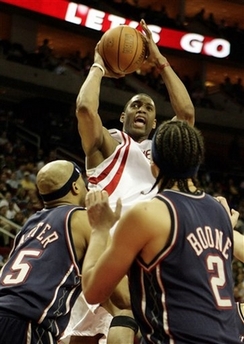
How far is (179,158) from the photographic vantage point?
2.65m

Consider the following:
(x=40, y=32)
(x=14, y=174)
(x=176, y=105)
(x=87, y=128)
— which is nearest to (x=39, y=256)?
(x=87, y=128)

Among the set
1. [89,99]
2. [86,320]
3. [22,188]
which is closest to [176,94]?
[89,99]

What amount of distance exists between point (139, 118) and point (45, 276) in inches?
68.6

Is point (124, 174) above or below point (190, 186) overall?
below

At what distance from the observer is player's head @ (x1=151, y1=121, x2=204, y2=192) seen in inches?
104

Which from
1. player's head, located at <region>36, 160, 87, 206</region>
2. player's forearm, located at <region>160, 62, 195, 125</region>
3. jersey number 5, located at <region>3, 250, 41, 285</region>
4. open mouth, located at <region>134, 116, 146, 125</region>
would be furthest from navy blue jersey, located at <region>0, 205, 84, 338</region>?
open mouth, located at <region>134, 116, 146, 125</region>

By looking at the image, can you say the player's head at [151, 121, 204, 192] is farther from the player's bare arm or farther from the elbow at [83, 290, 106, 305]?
the player's bare arm

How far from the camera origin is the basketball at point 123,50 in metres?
4.54

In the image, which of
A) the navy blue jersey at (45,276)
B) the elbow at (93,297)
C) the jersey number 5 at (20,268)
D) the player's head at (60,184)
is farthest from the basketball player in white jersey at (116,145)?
the elbow at (93,297)

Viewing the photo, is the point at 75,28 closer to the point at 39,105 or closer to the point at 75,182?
the point at 39,105

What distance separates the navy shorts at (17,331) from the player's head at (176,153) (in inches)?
46.0

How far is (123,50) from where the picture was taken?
4.52m

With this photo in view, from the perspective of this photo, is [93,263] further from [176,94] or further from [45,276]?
[176,94]

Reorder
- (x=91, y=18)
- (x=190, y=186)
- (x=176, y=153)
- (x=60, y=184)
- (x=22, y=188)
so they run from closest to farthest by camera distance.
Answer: (x=176, y=153)
(x=190, y=186)
(x=60, y=184)
(x=22, y=188)
(x=91, y=18)
